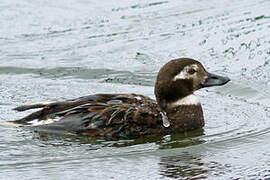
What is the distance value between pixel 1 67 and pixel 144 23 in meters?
4.73

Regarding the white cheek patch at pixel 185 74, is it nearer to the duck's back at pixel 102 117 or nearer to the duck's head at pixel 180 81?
the duck's head at pixel 180 81

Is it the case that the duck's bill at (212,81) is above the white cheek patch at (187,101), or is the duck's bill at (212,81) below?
above

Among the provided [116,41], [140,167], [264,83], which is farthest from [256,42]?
[140,167]

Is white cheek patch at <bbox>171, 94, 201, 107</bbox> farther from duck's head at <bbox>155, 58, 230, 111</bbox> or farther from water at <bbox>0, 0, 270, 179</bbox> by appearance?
water at <bbox>0, 0, 270, 179</bbox>

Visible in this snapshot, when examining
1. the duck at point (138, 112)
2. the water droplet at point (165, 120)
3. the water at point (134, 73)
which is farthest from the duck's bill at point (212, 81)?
the water droplet at point (165, 120)

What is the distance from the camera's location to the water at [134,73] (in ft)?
25.0

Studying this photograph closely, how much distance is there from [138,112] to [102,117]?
49cm

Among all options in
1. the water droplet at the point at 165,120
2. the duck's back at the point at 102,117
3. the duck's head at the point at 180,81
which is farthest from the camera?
the duck's head at the point at 180,81

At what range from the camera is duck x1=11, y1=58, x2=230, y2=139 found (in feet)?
28.7

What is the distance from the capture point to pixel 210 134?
904 cm

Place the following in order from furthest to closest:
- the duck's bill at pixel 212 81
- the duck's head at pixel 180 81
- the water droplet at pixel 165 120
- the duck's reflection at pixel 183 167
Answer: the duck's bill at pixel 212 81 < the duck's head at pixel 180 81 < the water droplet at pixel 165 120 < the duck's reflection at pixel 183 167

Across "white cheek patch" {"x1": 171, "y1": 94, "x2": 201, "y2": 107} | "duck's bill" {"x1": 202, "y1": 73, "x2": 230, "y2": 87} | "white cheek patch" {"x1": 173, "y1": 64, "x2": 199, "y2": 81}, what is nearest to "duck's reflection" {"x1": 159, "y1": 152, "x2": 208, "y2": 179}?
"white cheek patch" {"x1": 171, "y1": 94, "x2": 201, "y2": 107}

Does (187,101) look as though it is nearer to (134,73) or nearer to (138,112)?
(138,112)

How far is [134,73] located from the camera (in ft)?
42.1
